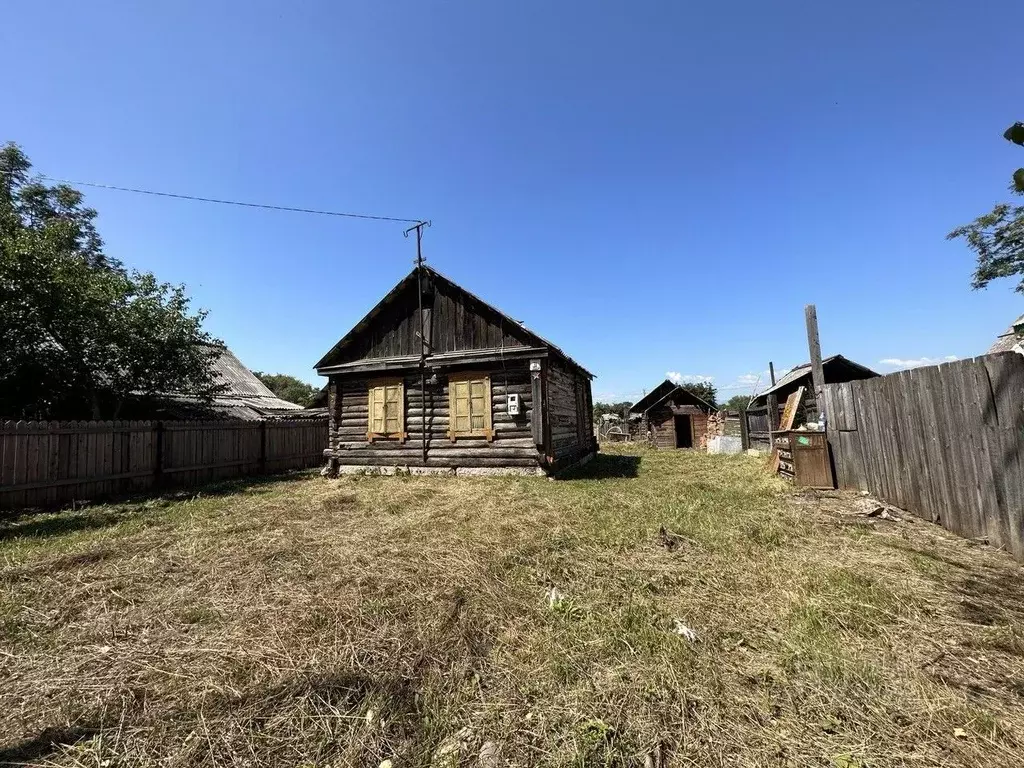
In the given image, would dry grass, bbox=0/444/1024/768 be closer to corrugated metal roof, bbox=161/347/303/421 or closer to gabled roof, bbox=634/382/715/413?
corrugated metal roof, bbox=161/347/303/421

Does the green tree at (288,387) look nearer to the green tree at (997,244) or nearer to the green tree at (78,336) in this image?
the green tree at (78,336)

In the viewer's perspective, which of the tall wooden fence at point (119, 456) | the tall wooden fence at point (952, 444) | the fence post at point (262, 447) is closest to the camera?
the tall wooden fence at point (952, 444)

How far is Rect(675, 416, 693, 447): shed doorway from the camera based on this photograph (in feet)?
100.0

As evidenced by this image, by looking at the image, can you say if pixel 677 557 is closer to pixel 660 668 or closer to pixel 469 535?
pixel 660 668

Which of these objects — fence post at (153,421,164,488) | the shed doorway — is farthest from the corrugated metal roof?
the shed doorway

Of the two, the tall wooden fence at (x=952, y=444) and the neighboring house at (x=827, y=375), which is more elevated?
the neighboring house at (x=827, y=375)

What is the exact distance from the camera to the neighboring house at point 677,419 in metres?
29.7

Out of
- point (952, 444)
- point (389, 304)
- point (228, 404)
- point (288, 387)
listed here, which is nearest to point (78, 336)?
point (228, 404)

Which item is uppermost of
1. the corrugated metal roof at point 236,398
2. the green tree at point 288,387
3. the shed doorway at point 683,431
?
the green tree at point 288,387

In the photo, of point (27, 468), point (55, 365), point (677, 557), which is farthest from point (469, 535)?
point (55, 365)

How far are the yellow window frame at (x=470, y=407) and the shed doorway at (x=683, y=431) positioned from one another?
21.1 meters

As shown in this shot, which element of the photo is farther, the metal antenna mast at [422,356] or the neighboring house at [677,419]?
the neighboring house at [677,419]

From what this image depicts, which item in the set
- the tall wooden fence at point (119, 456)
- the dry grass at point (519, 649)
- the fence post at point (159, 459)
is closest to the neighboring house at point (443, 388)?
the tall wooden fence at point (119, 456)

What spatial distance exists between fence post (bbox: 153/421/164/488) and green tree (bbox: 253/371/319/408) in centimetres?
4669
